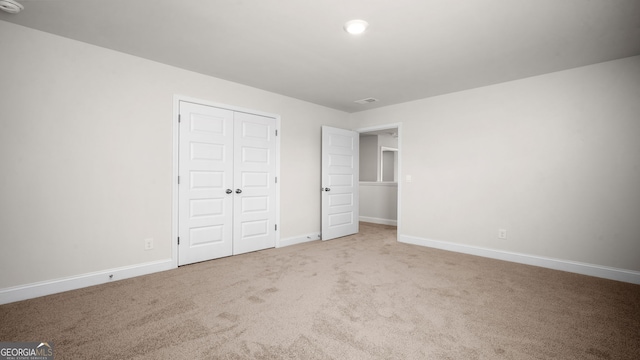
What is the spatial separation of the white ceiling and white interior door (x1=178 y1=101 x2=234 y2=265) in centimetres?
65

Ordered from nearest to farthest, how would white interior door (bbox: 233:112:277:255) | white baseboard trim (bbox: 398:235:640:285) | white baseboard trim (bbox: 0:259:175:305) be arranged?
1. white baseboard trim (bbox: 0:259:175:305)
2. white baseboard trim (bbox: 398:235:640:285)
3. white interior door (bbox: 233:112:277:255)

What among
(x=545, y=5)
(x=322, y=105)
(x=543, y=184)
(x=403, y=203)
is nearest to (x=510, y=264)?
(x=543, y=184)

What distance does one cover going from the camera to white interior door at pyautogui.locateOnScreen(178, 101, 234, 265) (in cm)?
361

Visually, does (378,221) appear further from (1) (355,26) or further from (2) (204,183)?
(1) (355,26)

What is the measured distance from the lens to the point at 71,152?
9.33ft

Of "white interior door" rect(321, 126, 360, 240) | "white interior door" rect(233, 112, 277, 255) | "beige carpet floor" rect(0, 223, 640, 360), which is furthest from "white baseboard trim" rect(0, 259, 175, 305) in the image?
"white interior door" rect(321, 126, 360, 240)

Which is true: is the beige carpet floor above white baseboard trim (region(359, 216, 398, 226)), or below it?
below

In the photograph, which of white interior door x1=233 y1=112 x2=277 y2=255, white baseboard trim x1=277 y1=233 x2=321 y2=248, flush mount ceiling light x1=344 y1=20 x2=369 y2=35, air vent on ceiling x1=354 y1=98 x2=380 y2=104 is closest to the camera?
flush mount ceiling light x1=344 y1=20 x2=369 y2=35

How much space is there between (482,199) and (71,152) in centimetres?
523

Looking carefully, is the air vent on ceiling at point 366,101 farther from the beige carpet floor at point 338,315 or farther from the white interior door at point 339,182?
the beige carpet floor at point 338,315

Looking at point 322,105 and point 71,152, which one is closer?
point 71,152

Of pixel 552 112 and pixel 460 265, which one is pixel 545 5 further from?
pixel 460 265

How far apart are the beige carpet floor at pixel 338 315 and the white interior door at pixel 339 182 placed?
178 centimetres

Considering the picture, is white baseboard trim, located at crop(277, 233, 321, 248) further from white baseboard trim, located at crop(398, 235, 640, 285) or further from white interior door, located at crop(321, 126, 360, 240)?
white baseboard trim, located at crop(398, 235, 640, 285)
